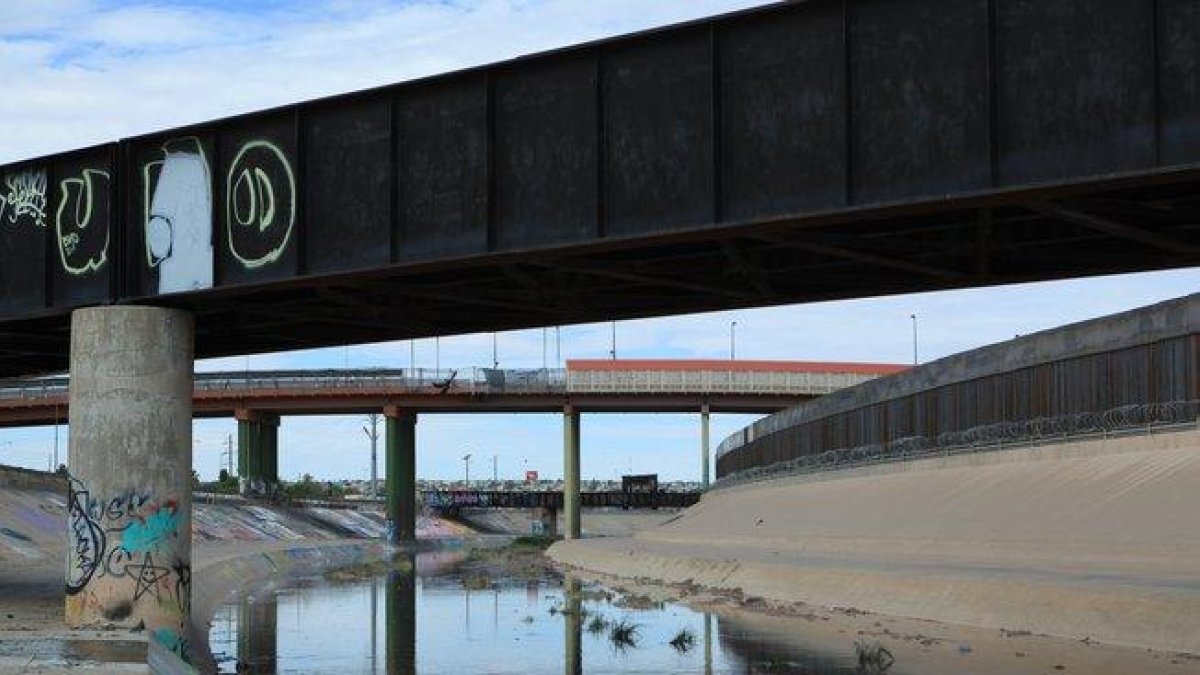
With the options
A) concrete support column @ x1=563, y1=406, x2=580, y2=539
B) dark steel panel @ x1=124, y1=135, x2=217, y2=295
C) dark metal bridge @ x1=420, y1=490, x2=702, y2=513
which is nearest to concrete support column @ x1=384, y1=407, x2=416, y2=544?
concrete support column @ x1=563, y1=406, x2=580, y2=539

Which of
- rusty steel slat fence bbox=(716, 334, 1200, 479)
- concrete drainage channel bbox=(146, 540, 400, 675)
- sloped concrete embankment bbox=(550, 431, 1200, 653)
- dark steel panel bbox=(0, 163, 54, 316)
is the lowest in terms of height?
concrete drainage channel bbox=(146, 540, 400, 675)

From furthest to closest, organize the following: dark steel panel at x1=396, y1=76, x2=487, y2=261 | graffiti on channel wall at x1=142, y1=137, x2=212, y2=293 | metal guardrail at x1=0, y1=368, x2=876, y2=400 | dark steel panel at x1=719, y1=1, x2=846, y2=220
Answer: metal guardrail at x1=0, y1=368, x2=876, y2=400
graffiti on channel wall at x1=142, y1=137, x2=212, y2=293
dark steel panel at x1=396, y1=76, x2=487, y2=261
dark steel panel at x1=719, y1=1, x2=846, y2=220

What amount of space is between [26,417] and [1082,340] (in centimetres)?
9263

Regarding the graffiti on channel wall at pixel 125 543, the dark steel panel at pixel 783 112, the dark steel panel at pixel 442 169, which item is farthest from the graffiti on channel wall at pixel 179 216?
the dark steel panel at pixel 783 112

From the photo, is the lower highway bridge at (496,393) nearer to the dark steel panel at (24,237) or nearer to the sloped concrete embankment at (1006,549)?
the sloped concrete embankment at (1006,549)

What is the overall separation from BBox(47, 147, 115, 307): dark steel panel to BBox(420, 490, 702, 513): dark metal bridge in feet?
410

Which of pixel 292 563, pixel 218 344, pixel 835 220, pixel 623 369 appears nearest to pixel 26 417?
pixel 623 369

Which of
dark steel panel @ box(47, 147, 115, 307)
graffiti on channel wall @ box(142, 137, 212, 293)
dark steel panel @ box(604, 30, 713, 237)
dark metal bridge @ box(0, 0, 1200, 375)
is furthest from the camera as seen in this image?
dark steel panel @ box(47, 147, 115, 307)

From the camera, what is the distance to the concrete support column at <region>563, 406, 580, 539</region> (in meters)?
114

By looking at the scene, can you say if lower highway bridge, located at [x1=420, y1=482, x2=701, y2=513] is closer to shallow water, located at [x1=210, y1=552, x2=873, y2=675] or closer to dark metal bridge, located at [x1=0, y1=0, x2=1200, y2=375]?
shallow water, located at [x1=210, y1=552, x2=873, y2=675]

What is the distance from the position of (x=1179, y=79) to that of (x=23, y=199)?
19.6m

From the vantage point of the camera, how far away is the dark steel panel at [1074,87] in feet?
53.4

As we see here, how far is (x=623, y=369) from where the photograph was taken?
114500 mm

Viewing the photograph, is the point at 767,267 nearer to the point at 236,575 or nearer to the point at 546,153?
the point at 546,153
